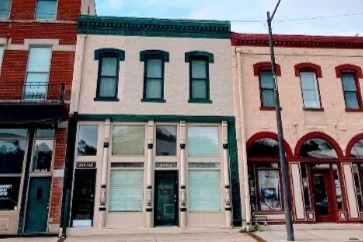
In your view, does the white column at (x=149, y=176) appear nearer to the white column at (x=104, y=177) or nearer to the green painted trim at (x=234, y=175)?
the white column at (x=104, y=177)

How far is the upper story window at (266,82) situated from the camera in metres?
15.7

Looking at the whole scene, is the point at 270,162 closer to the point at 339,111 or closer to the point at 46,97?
the point at 339,111

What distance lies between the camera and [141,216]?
45.0 ft

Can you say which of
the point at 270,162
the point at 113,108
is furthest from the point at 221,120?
the point at 113,108

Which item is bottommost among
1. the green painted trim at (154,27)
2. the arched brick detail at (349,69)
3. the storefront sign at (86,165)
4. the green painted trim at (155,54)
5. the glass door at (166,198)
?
the glass door at (166,198)

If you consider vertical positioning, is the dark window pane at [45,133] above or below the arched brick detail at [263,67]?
below

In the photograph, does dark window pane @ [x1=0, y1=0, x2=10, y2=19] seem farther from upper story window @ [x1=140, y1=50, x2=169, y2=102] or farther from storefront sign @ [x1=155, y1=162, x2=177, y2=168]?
storefront sign @ [x1=155, y1=162, x2=177, y2=168]

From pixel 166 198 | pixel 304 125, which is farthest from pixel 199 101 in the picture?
pixel 304 125

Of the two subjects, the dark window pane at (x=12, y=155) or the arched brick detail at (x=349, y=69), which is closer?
the dark window pane at (x=12, y=155)

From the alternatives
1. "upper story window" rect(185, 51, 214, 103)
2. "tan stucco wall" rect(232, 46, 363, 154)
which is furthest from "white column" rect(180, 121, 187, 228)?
"tan stucco wall" rect(232, 46, 363, 154)

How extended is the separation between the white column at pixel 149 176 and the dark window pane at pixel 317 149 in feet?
22.2

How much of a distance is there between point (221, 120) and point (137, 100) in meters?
3.92

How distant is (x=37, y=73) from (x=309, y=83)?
1280cm

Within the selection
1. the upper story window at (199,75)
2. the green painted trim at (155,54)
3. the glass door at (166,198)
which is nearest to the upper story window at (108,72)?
the green painted trim at (155,54)
